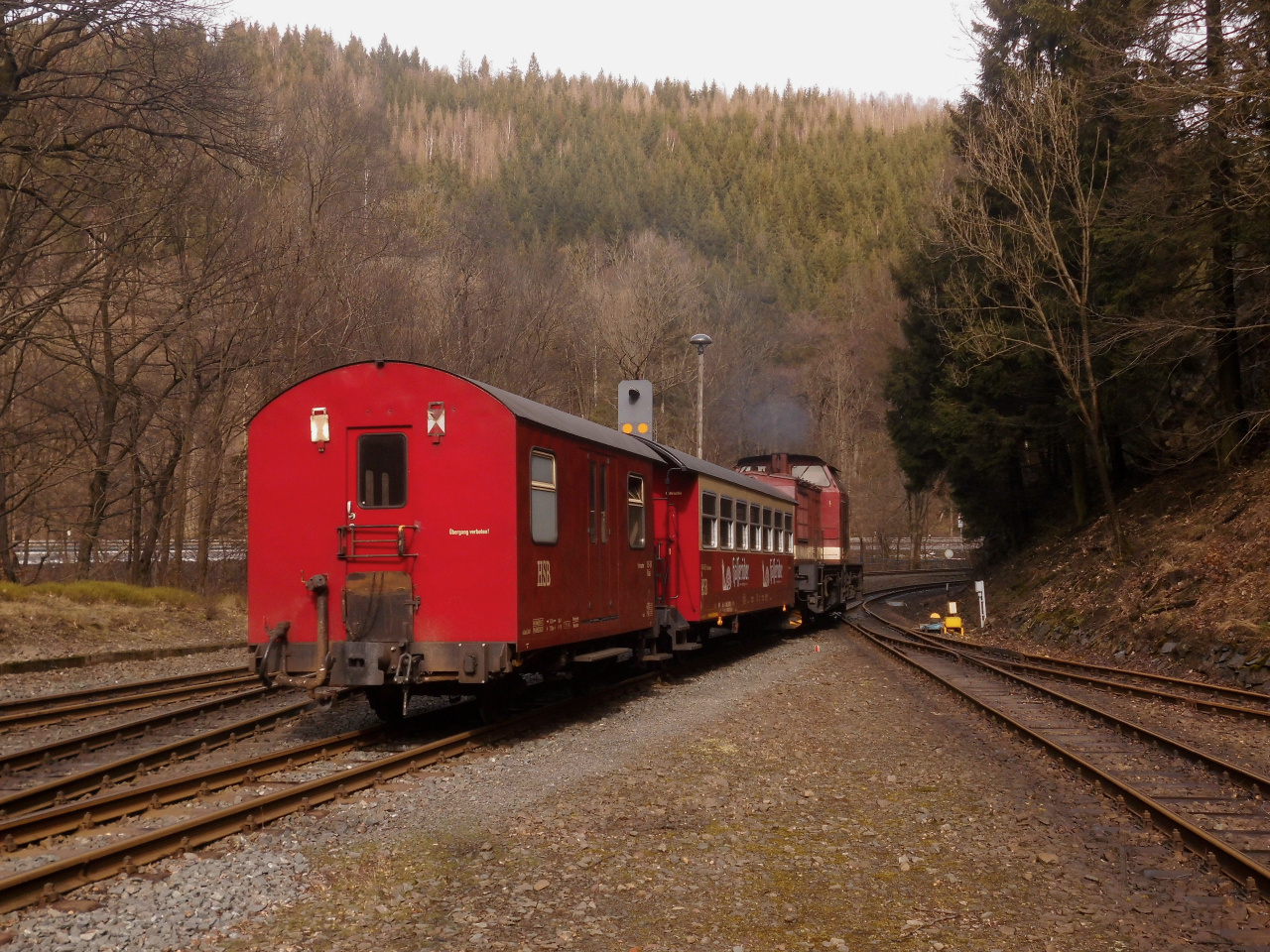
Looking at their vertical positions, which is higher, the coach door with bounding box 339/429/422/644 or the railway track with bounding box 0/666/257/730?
the coach door with bounding box 339/429/422/644

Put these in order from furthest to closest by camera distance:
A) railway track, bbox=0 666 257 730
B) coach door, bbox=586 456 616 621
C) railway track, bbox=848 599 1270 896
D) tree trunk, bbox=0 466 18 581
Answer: tree trunk, bbox=0 466 18 581
coach door, bbox=586 456 616 621
railway track, bbox=0 666 257 730
railway track, bbox=848 599 1270 896

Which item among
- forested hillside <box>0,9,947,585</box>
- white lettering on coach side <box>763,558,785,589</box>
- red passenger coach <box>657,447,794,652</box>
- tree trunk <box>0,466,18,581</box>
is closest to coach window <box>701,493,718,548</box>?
red passenger coach <box>657,447,794,652</box>

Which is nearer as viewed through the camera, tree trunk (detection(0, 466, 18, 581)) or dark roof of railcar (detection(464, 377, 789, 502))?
dark roof of railcar (detection(464, 377, 789, 502))

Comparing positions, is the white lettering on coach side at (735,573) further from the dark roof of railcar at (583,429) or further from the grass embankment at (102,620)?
the grass embankment at (102,620)

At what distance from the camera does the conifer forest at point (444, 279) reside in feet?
55.5

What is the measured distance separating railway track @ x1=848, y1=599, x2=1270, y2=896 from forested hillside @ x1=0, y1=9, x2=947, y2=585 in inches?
555

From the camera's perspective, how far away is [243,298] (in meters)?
23.4

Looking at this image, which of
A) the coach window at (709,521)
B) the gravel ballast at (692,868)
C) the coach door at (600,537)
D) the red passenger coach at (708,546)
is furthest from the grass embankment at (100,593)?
the gravel ballast at (692,868)

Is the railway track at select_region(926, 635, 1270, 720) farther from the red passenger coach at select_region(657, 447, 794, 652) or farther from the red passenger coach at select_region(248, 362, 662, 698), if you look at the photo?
the red passenger coach at select_region(248, 362, 662, 698)

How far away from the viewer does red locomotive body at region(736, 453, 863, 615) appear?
23750mm

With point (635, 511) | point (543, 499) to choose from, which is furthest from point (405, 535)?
point (635, 511)

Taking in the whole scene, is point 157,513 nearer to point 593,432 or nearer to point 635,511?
point 635,511

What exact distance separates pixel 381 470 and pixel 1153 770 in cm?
685

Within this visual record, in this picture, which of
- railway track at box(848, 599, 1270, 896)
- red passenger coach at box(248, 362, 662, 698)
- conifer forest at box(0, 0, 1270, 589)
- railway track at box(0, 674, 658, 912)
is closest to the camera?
railway track at box(0, 674, 658, 912)
